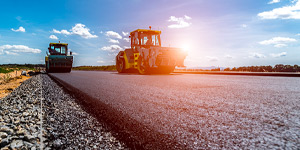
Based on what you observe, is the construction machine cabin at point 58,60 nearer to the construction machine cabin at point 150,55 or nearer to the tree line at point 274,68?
the construction machine cabin at point 150,55

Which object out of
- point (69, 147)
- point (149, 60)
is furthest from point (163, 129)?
point (149, 60)

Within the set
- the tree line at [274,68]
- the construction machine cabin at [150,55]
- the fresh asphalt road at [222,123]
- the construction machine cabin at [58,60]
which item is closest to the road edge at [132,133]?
the fresh asphalt road at [222,123]

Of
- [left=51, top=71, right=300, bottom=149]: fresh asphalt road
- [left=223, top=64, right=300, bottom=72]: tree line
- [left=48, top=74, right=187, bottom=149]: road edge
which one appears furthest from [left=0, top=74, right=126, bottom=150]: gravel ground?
[left=223, top=64, right=300, bottom=72]: tree line

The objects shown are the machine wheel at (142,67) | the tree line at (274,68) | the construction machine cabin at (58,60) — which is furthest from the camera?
the construction machine cabin at (58,60)

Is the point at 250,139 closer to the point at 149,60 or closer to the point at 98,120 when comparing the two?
the point at 98,120

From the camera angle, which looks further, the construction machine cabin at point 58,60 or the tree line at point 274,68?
the construction machine cabin at point 58,60

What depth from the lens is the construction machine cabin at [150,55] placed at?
38.4 feet

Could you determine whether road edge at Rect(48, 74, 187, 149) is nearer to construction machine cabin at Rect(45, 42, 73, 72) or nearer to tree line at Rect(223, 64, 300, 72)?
tree line at Rect(223, 64, 300, 72)

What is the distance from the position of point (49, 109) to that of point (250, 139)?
105 inches

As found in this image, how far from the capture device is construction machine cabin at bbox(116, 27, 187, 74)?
1171 cm

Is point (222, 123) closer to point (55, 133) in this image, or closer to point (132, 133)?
point (132, 133)

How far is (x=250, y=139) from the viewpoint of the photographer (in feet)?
4.83

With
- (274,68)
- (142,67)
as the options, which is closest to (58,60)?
(142,67)

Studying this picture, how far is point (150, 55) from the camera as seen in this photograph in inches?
459
